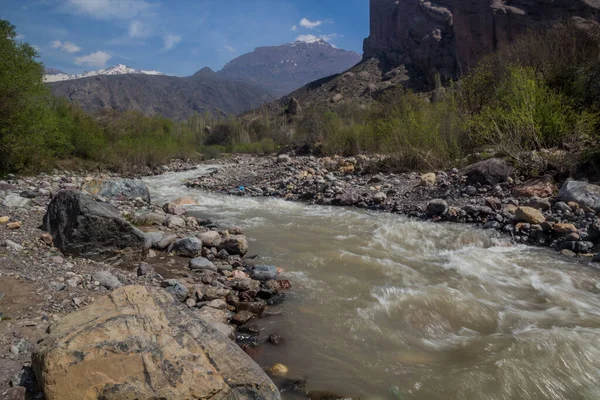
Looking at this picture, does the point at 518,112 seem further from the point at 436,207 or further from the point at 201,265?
the point at 201,265

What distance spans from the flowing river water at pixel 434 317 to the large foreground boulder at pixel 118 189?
430cm

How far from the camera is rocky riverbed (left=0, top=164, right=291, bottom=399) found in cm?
224

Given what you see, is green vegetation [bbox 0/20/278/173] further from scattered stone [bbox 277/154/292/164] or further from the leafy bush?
the leafy bush

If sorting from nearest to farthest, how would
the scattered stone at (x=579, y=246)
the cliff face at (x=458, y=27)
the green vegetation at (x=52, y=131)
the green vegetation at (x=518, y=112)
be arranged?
1. the scattered stone at (x=579, y=246)
2. the green vegetation at (x=518, y=112)
3. the green vegetation at (x=52, y=131)
4. the cliff face at (x=458, y=27)

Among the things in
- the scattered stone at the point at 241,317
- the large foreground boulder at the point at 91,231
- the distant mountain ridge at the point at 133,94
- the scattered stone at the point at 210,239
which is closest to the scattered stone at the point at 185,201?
the scattered stone at the point at 210,239

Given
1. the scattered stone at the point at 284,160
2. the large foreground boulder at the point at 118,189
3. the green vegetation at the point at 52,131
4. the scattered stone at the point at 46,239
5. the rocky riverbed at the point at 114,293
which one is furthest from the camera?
the scattered stone at the point at 284,160

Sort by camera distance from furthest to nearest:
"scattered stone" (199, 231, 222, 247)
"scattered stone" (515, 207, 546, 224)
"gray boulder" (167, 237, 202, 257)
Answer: "scattered stone" (515, 207, 546, 224) < "scattered stone" (199, 231, 222, 247) < "gray boulder" (167, 237, 202, 257)

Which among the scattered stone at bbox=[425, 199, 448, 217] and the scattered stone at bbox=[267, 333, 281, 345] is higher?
the scattered stone at bbox=[425, 199, 448, 217]

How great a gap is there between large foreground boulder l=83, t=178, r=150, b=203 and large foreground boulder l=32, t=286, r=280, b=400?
24.5ft

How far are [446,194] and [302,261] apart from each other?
514 centimetres

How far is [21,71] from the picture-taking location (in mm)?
10992

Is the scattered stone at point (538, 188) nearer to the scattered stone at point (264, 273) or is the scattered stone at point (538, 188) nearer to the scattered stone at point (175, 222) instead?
the scattered stone at point (264, 273)

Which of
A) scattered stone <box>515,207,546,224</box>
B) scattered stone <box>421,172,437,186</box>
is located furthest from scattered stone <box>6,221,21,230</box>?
scattered stone <box>421,172,437,186</box>

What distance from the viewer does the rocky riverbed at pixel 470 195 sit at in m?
6.58
